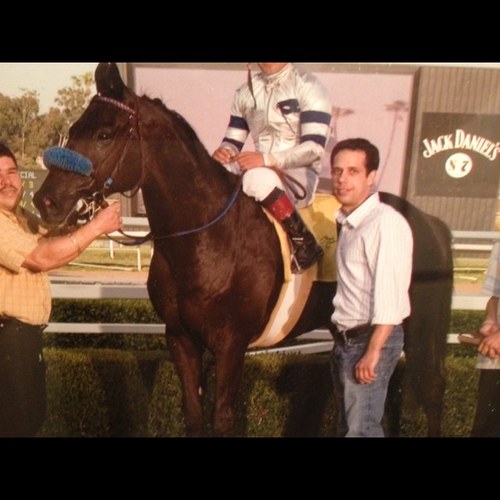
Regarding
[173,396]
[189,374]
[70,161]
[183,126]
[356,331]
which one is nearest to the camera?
[70,161]

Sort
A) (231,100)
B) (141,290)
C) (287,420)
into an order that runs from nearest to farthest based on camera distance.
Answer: (231,100)
(141,290)
(287,420)

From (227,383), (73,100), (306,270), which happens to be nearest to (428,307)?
(306,270)

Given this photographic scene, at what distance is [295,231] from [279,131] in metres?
0.42

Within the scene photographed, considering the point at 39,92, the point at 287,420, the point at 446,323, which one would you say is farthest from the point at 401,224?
the point at 39,92

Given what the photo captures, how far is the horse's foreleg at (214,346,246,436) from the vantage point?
214 centimetres

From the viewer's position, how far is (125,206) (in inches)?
81.0

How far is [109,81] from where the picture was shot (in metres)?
1.92

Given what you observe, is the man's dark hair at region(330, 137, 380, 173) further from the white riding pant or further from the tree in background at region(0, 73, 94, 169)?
the tree in background at region(0, 73, 94, 169)

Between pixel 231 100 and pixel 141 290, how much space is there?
917 millimetres

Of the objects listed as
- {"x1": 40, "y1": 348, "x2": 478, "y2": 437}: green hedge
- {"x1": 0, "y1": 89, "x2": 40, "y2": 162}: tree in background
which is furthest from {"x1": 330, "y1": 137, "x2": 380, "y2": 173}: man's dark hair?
{"x1": 0, "y1": 89, "x2": 40, "y2": 162}: tree in background

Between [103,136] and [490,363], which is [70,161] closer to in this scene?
[103,136]
